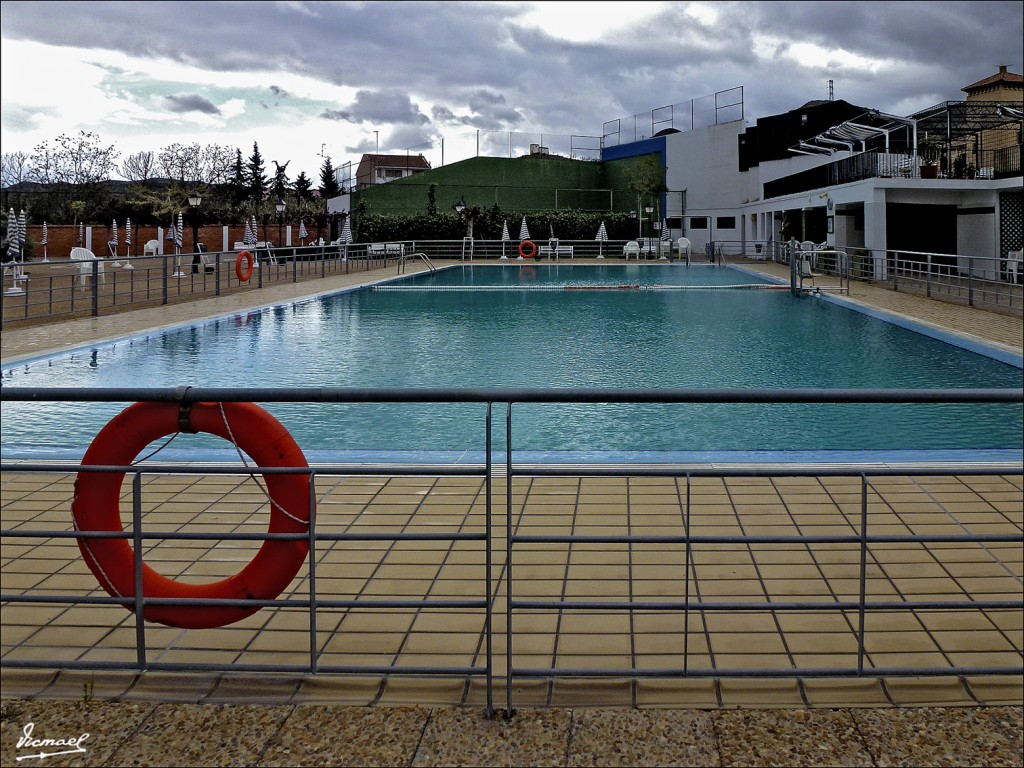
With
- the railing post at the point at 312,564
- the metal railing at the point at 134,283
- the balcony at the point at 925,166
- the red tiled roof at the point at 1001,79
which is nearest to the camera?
the railing post at the point at 312,564

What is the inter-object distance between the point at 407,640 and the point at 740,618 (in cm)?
99

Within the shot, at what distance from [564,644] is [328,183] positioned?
167 ft

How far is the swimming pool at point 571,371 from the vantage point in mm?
6492

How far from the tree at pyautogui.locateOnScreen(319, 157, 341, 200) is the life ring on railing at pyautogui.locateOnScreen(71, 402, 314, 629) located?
154 ft

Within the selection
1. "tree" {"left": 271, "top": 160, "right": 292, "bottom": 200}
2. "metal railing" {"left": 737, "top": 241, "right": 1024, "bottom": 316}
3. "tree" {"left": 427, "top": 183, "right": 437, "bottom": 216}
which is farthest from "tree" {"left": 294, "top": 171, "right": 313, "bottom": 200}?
"metal railing" {"left": 737, "top": 241, "right": 1024, "bottom": 316}

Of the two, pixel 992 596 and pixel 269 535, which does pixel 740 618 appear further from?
pixel 269 535

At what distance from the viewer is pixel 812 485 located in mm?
4539

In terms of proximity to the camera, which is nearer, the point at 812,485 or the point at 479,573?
the point at 479,573

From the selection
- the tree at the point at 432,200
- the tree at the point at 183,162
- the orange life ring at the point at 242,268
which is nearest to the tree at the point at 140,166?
the tree at the point at 183,162

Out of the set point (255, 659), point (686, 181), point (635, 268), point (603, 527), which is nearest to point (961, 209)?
point (635, 268)

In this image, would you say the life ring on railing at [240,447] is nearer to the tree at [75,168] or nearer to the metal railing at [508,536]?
the metal railing at [508,536]

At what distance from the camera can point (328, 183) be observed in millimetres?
51438

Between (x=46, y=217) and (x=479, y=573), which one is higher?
(x=46, y=217)

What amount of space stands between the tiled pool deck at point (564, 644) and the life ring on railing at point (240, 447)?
0.19m
